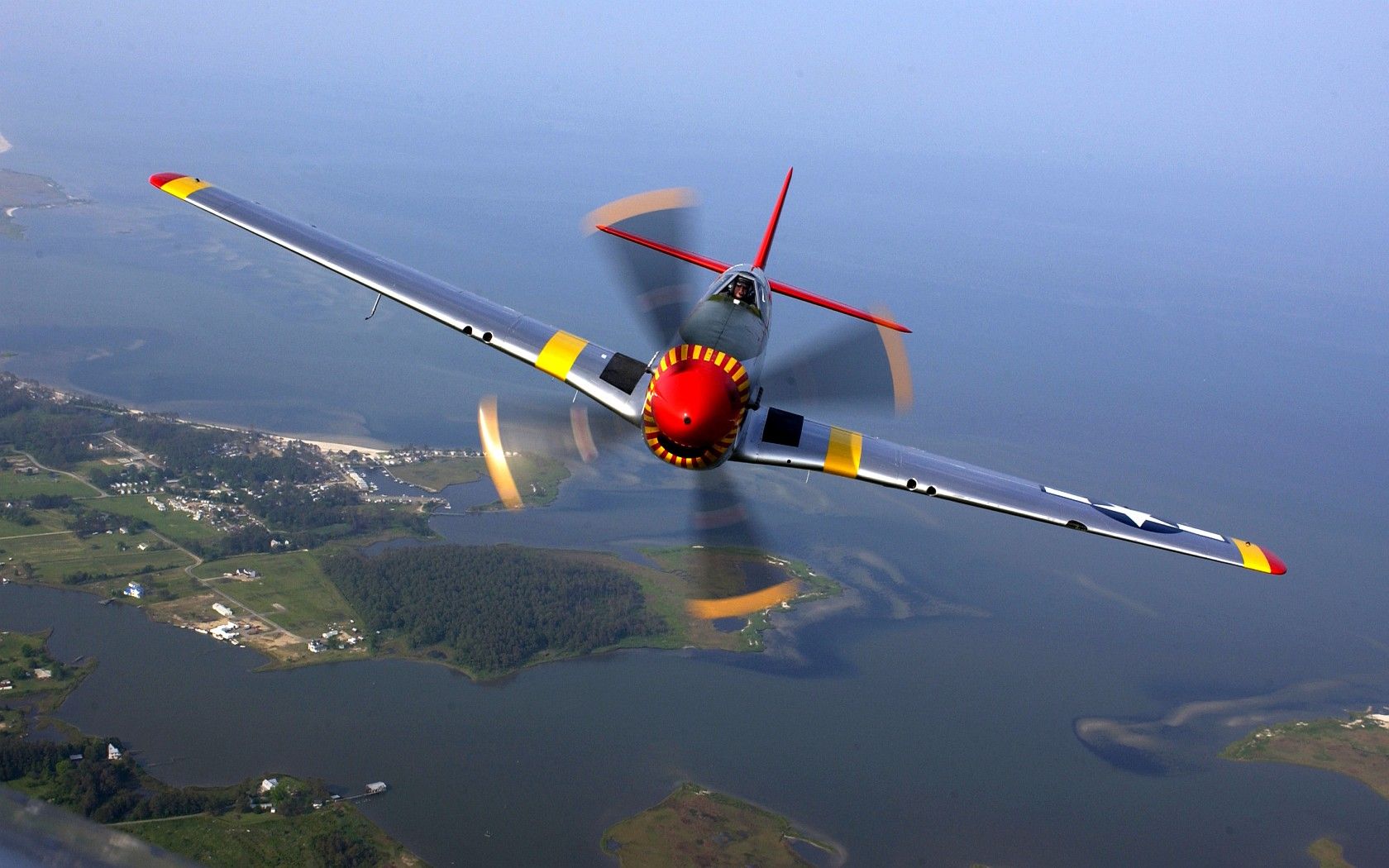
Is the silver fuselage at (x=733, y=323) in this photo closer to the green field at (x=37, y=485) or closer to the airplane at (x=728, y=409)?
the airplane at (x=728, y=409)

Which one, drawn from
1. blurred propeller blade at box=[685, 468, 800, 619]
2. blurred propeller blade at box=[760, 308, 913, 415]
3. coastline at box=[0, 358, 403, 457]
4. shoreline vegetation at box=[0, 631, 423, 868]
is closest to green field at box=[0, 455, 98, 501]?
coastline at box=[0, 358, 403, 457]

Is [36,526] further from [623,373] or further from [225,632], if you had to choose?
[623,373]

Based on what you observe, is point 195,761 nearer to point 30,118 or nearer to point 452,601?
point 452,601

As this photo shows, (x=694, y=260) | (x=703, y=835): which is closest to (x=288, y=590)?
(x=703, y=835)

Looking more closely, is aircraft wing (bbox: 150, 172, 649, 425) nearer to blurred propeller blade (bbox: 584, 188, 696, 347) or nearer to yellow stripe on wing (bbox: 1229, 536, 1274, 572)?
blurred propeller blade (bbox: 584, 188, 696, 347)

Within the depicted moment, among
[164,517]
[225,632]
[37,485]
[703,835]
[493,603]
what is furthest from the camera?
[37,485]
